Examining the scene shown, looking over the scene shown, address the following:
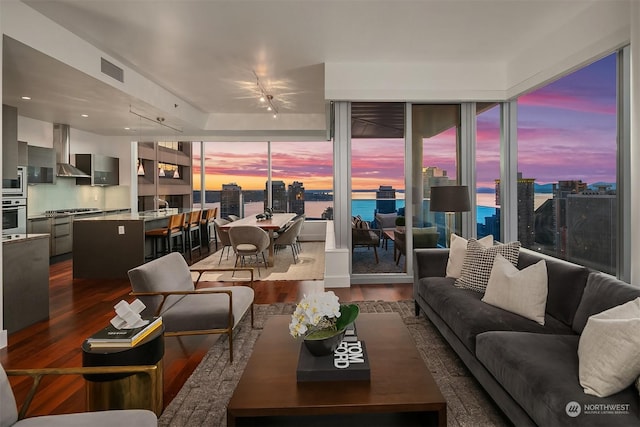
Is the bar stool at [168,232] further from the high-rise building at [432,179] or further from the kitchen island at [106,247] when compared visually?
the high-rise building at [432,179]

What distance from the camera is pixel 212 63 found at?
16.9ft

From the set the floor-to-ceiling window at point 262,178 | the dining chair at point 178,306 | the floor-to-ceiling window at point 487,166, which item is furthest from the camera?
the floor-to-ceiling window at point 262,178

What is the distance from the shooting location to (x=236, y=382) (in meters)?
2.54

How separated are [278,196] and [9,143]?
6.39 metres

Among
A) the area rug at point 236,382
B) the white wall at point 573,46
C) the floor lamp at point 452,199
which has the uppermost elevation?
the white wall at point 573,46

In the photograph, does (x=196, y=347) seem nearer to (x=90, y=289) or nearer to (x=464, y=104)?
(x=90, y=289)

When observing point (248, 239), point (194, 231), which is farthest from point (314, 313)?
point (194, 231)

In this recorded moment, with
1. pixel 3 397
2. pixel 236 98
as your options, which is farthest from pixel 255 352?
pixel 236 98

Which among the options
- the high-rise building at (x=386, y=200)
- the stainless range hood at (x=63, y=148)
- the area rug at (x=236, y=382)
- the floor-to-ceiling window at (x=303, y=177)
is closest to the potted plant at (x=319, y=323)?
the area rug at (x=236, y=382)

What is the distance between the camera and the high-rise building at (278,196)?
33.7ft

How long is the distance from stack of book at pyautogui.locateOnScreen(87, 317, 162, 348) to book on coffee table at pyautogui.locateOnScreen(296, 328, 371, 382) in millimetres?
891

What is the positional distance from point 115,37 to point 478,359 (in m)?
4.77

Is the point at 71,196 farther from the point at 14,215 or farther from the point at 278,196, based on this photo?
the point at 278,196

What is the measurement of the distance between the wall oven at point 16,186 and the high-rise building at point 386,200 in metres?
5.72
